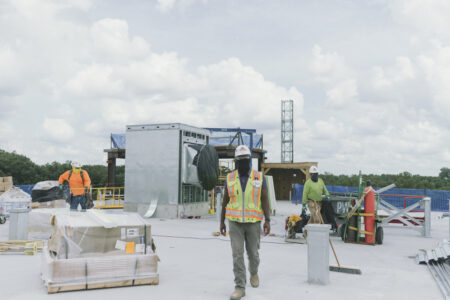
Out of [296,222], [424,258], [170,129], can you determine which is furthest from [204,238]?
[170,129]

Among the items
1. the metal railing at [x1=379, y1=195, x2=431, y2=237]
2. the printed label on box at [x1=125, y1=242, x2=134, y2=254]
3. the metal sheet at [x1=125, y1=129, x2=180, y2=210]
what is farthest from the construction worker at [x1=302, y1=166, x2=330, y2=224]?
the metal sheet at [x1=125, y1=129, x2=180, y2=210]

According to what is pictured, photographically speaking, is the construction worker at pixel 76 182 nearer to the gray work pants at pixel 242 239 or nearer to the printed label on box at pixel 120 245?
the printed label on box at pixel 120 245

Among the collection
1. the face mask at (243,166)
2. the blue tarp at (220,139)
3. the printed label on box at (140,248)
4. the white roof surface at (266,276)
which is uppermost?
the blue tarp at (220,139)

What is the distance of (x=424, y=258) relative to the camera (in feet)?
28.2

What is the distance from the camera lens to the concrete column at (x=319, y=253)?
6.54 metres

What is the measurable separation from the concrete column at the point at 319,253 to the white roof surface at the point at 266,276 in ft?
0.54

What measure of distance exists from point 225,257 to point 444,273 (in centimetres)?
429

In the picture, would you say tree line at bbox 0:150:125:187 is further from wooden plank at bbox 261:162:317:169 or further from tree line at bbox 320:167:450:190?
tree line at bbox 320:167:450:190

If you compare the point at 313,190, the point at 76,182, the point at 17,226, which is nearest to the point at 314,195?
the point at 313,190

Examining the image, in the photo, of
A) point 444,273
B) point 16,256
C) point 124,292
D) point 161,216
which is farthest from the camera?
point 161,216

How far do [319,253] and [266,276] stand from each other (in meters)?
1.17

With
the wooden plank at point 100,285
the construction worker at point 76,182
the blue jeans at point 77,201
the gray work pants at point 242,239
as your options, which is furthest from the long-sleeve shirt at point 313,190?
the blue jeans at point 77,201

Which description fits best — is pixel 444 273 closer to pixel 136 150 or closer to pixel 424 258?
pixel 424 258

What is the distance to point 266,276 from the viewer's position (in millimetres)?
7184
